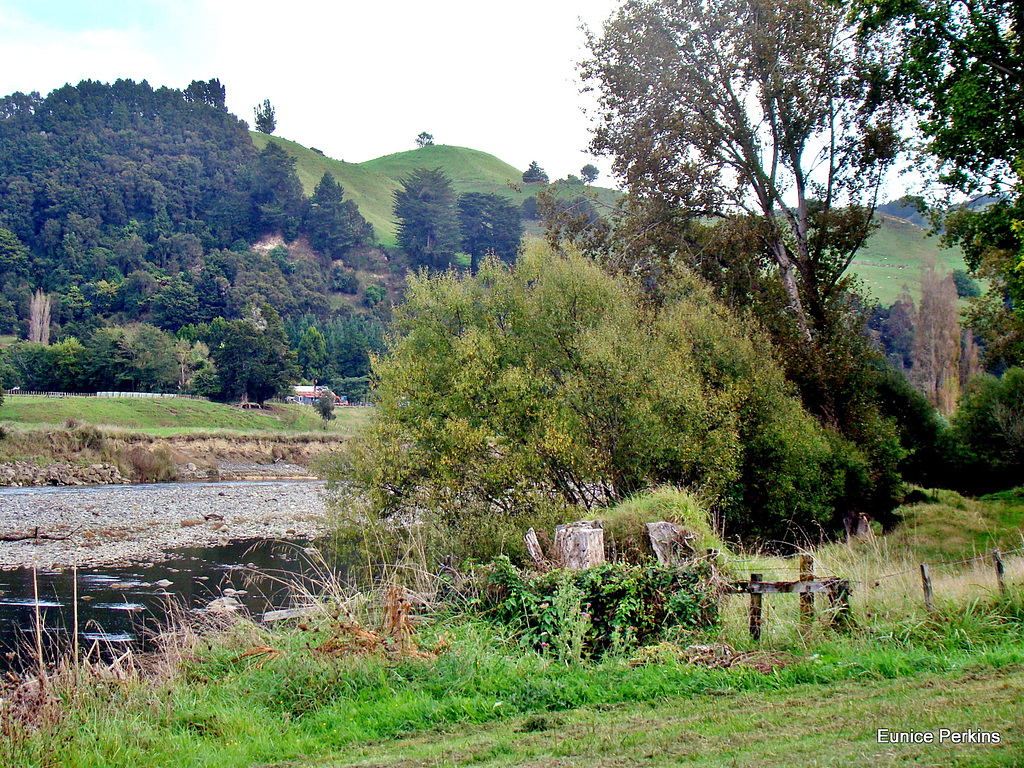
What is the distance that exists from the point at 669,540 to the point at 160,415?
256 ft

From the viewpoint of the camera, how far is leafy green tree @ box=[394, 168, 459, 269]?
517ft

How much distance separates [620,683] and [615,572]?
7.09 feet

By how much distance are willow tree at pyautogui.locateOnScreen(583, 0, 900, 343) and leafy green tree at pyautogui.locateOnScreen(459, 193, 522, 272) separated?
11940 cm

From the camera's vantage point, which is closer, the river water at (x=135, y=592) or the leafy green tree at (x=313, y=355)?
the river water at (x=135, y=592)

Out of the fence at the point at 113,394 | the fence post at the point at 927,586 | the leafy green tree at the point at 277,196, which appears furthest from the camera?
the leafy green tree at the point at 277,196

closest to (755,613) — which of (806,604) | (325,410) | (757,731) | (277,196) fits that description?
(806,604)

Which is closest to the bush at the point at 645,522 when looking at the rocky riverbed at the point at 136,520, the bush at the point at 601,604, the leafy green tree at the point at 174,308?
the bush at the point at 601,604

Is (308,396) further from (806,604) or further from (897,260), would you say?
(897,260)

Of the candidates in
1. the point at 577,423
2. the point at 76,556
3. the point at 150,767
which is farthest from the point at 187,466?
the point at 150,767

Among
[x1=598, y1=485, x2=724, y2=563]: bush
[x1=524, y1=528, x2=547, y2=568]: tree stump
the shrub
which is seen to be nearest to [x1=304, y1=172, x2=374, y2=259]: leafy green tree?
the shrub

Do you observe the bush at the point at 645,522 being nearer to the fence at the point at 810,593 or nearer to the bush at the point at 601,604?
the bush at the point at 601,604

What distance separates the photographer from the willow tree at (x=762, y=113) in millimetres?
27062

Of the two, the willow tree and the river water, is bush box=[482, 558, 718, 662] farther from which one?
the willow tree

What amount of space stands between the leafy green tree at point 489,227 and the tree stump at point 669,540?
138 metres
